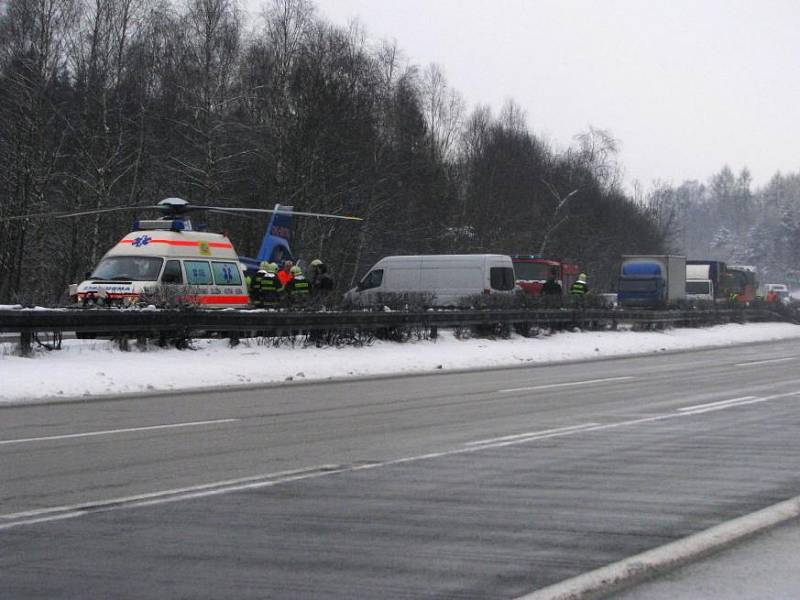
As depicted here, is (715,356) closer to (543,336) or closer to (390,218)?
(543,336)

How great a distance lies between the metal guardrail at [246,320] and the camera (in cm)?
1853

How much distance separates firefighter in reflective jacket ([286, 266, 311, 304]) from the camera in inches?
1000

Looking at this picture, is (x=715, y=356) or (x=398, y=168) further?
(x=398, y=168)

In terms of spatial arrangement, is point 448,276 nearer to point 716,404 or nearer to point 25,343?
point 25,343

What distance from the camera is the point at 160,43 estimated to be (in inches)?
1946

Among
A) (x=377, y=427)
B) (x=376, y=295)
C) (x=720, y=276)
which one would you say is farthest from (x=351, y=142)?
(x=377, y=427)

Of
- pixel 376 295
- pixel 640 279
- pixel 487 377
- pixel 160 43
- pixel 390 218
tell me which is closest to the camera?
pixel 487 377

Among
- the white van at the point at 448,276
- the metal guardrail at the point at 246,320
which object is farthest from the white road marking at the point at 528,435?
the white van at the point at 448,276

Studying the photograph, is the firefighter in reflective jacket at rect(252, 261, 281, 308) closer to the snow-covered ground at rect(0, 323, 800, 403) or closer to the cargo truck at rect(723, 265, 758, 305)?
the snow-covered ground at rect(0, 323, 800, 403)

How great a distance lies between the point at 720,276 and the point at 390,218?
18664 millimetres

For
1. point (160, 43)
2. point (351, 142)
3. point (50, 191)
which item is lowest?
point (50, 191)

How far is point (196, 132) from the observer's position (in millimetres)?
47375

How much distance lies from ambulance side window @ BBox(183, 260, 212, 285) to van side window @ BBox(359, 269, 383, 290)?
11.8 m

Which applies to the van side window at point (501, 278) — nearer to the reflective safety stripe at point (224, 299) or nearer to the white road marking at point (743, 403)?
the reflective safety stripe at point (224, 299)
